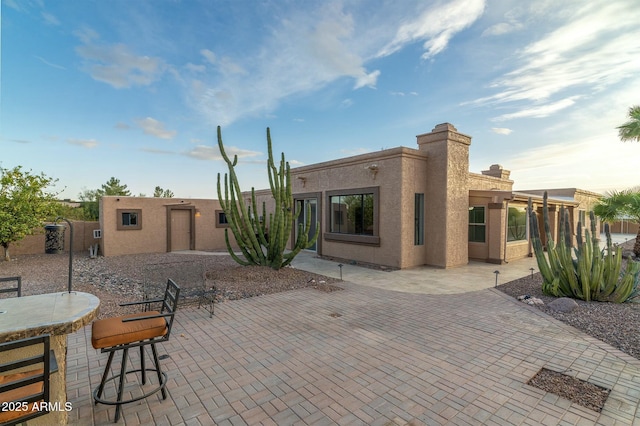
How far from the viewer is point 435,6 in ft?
29.7

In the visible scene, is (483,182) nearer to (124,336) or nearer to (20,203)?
(124,336)

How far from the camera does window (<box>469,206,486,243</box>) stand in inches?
471

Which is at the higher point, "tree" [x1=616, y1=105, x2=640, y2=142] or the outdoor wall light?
"tree" [x1=616, y1=105, x2=640, y2=142]

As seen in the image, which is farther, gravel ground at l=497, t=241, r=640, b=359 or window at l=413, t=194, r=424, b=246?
Answer: window at l=413, t=194, r=424, b=246

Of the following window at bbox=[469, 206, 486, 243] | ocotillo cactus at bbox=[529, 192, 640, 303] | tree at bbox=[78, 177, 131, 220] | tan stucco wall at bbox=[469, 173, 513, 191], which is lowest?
ocotillo cactus at bbox=[529, 192, 640, 303]

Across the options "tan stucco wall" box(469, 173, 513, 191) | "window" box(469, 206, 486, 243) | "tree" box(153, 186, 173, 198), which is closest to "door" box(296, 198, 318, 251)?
"window" box(469, 206, 486, 243)

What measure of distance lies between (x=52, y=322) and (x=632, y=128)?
16485 millimetres

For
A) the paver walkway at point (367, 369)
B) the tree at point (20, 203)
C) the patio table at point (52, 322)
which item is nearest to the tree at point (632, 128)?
the paver walkway at point (367, 369)

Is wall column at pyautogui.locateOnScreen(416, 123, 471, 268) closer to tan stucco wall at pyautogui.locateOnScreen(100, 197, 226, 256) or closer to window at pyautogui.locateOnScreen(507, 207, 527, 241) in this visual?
window at pyautogui.locateOnScreen(507, 207, 527, 241)

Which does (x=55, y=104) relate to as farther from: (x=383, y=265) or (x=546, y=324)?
(x=546, y=324)

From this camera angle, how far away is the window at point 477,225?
471 inches

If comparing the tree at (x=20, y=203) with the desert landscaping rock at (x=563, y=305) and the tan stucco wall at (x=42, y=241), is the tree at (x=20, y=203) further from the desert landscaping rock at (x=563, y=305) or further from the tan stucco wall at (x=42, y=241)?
the desert landscaping rock at (x=563, y=305)

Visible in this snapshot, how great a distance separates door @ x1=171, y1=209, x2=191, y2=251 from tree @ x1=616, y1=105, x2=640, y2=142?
19791 millimetres

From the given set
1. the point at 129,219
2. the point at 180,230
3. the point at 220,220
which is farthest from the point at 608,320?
the point at 129,219
